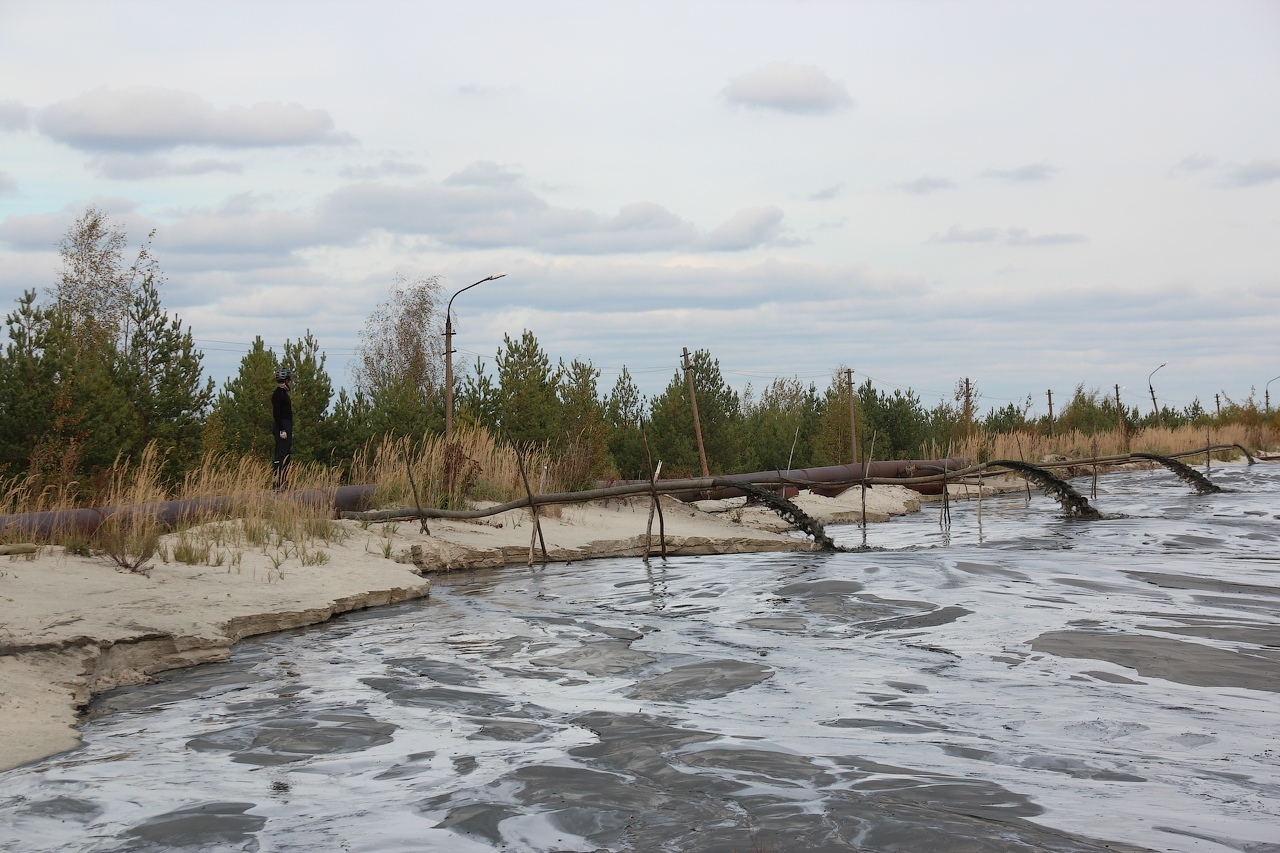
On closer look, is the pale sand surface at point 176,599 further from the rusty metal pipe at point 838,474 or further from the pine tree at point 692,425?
the pine tree at point 692,425

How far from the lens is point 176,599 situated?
8.12 m

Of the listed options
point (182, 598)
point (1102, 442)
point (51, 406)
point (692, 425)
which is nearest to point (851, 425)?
point (692, 425)

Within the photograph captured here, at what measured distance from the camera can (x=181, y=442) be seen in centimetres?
1806

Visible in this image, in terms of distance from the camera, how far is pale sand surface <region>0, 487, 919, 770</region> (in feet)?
20.0

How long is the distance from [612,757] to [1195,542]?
12.0 metres

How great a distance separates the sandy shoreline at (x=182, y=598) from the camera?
20.0ft

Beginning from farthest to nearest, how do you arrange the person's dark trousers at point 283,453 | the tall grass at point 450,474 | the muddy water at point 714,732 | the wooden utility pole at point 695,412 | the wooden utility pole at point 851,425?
the wooden utility pole at point 851,425 → the wooden utility pole at point 695,412 → the tall grass at point 450,474 → the person's dark trousers at point 283,453 → the muddy water at point 714,732

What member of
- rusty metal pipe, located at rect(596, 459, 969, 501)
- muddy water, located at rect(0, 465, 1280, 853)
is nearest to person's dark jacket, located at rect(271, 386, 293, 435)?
muddy water, located at rect(0, 465, 1280, 853)

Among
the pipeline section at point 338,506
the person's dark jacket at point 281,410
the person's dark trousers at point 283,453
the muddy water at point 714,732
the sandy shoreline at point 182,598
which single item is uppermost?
the person's dark jacket at point 281,410

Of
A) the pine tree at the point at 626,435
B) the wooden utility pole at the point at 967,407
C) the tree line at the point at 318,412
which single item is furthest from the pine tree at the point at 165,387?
the wooden utility pole at the point at 967,407

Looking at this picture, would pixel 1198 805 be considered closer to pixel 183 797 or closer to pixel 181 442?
pixel 183 797

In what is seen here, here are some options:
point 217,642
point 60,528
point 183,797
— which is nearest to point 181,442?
point 60,528

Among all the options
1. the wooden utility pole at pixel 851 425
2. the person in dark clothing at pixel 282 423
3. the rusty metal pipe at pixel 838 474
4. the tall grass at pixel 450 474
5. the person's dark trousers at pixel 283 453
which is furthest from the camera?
the wooden utility pole at pixel 851 425

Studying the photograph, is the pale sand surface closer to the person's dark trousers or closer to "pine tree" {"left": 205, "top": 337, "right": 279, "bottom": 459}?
the person's dark trousers
